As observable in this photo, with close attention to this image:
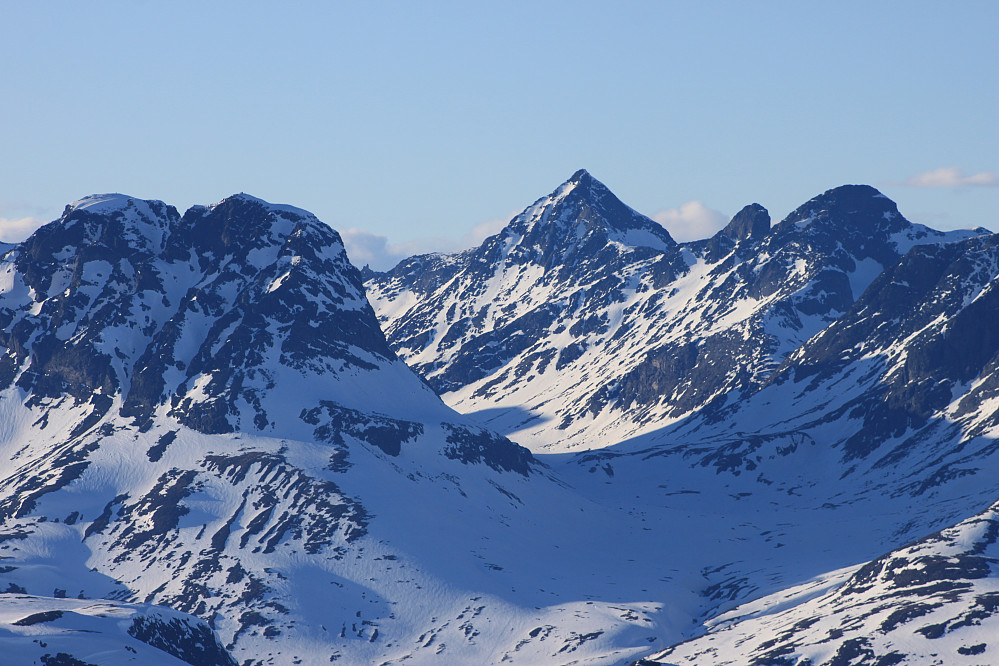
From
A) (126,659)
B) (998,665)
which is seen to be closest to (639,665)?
(998,665)

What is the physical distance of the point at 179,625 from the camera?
188m

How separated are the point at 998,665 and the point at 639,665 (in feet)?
159

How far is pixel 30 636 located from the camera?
164 meters

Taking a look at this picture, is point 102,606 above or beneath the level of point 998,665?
above

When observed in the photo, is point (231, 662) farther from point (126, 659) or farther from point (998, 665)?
point (998, 665)

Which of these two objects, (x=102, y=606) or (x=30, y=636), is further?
(x=102, y=606)

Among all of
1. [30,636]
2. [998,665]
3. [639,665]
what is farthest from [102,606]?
[998,665]

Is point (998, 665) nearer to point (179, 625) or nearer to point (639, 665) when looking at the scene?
point (639, 665)

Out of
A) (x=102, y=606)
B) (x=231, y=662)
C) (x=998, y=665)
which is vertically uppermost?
(x=102, y=606)

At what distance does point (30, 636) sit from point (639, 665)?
253 feet

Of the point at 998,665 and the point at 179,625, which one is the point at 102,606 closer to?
the point at 179,625

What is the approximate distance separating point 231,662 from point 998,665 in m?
102

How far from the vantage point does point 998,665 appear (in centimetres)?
19975

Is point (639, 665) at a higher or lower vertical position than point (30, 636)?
lower
